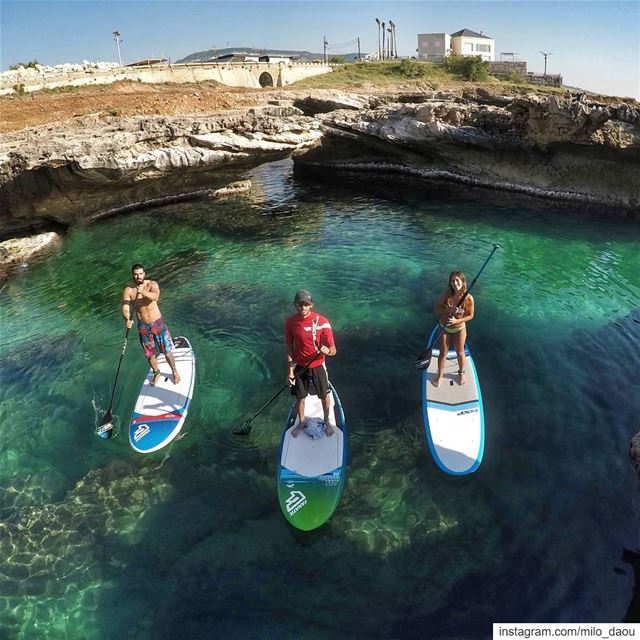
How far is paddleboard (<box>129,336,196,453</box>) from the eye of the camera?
879 centimetres

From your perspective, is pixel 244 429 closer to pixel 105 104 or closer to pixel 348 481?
pixel 348 481

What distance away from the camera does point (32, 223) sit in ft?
70.3

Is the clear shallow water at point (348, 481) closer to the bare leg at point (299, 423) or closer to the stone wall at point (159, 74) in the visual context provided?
the bare leg at point (299, 423)

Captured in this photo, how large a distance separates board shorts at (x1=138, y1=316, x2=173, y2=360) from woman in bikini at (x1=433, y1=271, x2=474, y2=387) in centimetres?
601

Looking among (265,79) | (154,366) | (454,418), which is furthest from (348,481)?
(265,79)

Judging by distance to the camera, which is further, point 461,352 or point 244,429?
point 461,352

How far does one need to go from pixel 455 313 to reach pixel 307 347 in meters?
3.41

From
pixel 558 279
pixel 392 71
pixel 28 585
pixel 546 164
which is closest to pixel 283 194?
pixel 546 164

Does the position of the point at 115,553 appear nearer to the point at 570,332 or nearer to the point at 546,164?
the point at 570,332

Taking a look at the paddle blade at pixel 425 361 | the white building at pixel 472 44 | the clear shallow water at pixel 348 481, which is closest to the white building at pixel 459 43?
the white building at pixel 472 44

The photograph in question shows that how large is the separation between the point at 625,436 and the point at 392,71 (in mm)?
50144

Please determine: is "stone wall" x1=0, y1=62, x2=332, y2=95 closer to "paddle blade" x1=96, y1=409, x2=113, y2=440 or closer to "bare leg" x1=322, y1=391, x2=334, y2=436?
"paddle blade" x1=96, y1=409, x2=113, y2=440

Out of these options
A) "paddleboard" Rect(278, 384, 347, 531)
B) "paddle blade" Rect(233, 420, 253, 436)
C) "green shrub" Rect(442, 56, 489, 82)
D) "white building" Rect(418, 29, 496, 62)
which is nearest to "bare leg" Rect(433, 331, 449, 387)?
"paddleboard" Rect(278, 384, 347, 531)

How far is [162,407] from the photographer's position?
9539 mm
